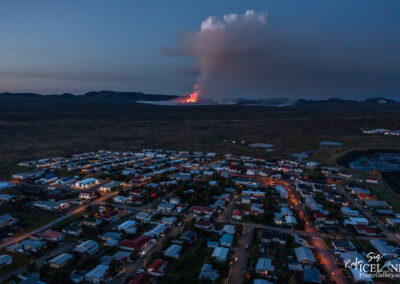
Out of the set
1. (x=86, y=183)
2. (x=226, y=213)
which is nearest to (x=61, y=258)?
(x=226, y=213)

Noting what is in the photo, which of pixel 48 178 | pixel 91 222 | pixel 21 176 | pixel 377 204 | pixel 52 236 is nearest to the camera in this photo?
pixel 52 236

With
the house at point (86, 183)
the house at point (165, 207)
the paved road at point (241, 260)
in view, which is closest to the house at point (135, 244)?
the house at point (165, 207)

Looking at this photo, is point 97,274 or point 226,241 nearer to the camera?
point 97,274

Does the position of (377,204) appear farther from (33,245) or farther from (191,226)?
(33,245)

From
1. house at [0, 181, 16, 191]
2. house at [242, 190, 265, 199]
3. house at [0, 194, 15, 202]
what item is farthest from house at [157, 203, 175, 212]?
house at [0, 181, 16, 191]

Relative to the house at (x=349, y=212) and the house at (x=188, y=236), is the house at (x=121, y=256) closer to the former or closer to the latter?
the house at (x=188, y=236)

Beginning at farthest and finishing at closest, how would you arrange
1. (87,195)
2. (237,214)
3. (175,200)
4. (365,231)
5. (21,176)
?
1. (21,176)
2. (87,195)
3. (175,200)
4. (237,214)
5. (365,231)
